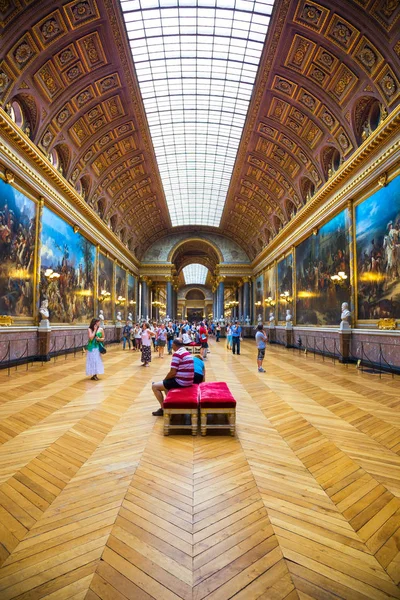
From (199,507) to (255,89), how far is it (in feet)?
58.8

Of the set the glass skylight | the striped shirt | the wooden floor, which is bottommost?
the wooden floor

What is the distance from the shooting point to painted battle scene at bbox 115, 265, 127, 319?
2728cm

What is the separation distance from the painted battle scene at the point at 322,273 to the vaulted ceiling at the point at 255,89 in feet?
10.1

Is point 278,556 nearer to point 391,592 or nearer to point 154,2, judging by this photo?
point 391,592

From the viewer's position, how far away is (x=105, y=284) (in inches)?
947

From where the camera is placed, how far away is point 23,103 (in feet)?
40.8

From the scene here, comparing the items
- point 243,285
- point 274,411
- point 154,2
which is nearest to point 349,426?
point 274,411

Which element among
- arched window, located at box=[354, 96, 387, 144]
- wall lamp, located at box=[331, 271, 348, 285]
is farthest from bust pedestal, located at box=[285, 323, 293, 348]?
arched window, located at box=[354, 96, 387, 144]

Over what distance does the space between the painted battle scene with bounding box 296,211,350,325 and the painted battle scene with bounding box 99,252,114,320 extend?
1339 cm

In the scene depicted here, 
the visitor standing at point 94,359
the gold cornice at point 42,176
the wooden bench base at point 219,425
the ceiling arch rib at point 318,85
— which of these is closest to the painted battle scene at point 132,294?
the gold cornice at point 42,176

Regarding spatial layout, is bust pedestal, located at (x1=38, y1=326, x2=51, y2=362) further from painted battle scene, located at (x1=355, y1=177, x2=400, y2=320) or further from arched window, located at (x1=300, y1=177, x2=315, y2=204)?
arched window, located at (x1=300, y1=177, x2=315, y2=204)

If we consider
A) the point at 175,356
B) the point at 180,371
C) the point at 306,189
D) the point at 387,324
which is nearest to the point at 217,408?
the point at 180,371

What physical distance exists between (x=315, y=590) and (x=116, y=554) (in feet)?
4.37

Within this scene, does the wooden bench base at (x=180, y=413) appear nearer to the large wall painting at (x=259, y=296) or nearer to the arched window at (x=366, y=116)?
the arched window at (x=366, y=116)
